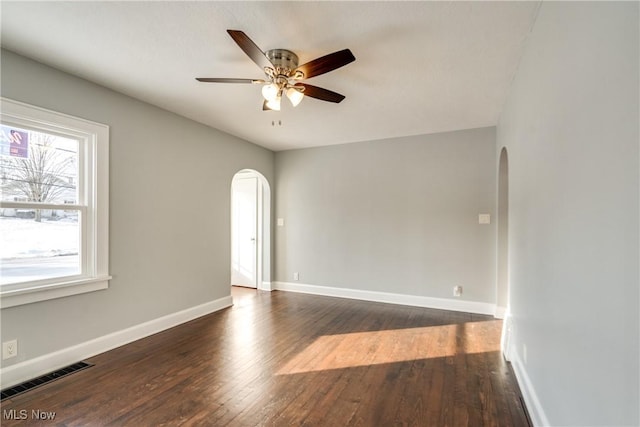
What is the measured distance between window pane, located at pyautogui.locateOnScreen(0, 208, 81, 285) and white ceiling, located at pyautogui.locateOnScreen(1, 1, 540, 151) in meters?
1.28

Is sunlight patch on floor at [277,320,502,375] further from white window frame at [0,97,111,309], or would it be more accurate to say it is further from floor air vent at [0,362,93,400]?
white window frame at [0,97,111,309]

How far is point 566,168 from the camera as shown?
1328mm

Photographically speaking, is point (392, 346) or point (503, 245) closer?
point (392, 346)

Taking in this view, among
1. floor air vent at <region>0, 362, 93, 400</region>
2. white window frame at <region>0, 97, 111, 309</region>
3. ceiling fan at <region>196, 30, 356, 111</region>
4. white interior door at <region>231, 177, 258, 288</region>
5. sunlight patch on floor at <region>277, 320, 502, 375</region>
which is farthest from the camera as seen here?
white interior door at <region>231, 177, 258, 288</region>

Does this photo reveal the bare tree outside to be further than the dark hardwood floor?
Yes

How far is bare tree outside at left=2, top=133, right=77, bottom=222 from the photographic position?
2389 mm

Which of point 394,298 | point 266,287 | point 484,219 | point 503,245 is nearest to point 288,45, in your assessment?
point 484,219

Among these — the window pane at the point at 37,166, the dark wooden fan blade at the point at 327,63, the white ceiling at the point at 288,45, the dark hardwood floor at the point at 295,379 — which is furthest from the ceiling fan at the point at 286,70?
the dark hardwood floor at the point at 295,379

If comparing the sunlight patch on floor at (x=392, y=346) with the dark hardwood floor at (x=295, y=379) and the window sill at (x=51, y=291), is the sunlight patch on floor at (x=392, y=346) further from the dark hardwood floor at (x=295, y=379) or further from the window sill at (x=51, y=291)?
the window sill at (x=51, y=291)

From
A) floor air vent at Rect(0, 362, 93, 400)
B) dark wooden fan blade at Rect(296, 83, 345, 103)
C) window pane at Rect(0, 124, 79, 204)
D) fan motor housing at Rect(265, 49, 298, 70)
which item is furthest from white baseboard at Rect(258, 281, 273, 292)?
fan motor housing at Rect(265, 49, 298, 70)

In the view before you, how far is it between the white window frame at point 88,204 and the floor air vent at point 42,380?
0.61 m

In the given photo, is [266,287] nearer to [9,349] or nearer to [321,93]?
[9,349]

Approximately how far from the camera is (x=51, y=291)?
2.52 metres

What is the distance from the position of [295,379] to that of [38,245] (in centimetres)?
242
